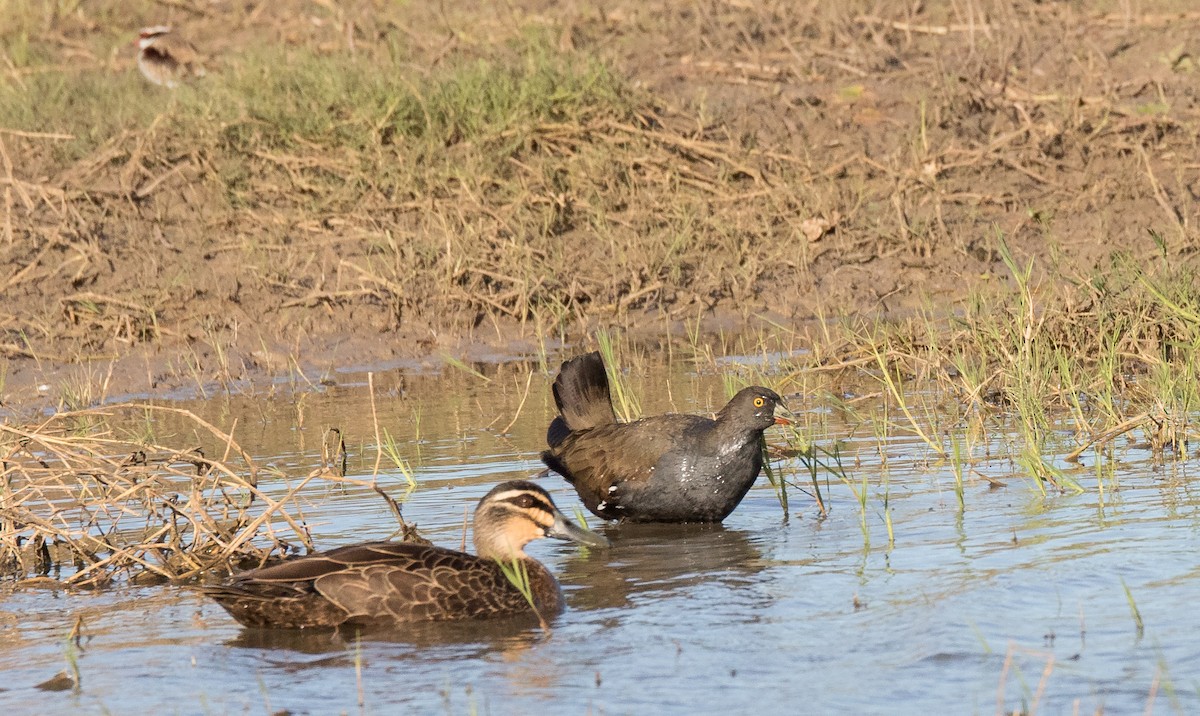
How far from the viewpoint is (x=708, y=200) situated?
566 inches

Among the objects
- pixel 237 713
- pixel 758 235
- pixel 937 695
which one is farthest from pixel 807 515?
pixel 758 235

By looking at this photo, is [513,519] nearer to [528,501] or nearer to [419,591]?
[528,501]

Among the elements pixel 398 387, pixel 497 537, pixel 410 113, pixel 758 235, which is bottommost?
pixel 497 537

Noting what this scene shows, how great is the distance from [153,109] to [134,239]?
1.69 meters

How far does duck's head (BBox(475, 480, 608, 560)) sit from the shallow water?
1.03ft

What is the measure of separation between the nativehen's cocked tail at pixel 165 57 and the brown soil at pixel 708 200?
1.43 m

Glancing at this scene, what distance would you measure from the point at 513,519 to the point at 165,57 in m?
10.9

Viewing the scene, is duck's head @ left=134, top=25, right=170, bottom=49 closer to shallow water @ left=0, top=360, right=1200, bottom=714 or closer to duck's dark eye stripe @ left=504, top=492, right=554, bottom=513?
shallow water @ left=0, top=360, right=1200, bottom=714

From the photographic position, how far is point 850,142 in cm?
1519

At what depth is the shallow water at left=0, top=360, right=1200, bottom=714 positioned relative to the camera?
585 cm

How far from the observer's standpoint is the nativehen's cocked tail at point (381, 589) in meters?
6.95

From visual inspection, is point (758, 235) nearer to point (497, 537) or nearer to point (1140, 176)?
point (1140, 176)

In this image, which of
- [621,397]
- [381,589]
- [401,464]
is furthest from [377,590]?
[621,397]

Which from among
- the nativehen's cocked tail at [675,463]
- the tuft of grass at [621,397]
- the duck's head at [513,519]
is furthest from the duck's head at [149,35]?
the duck's head at [513,519]
